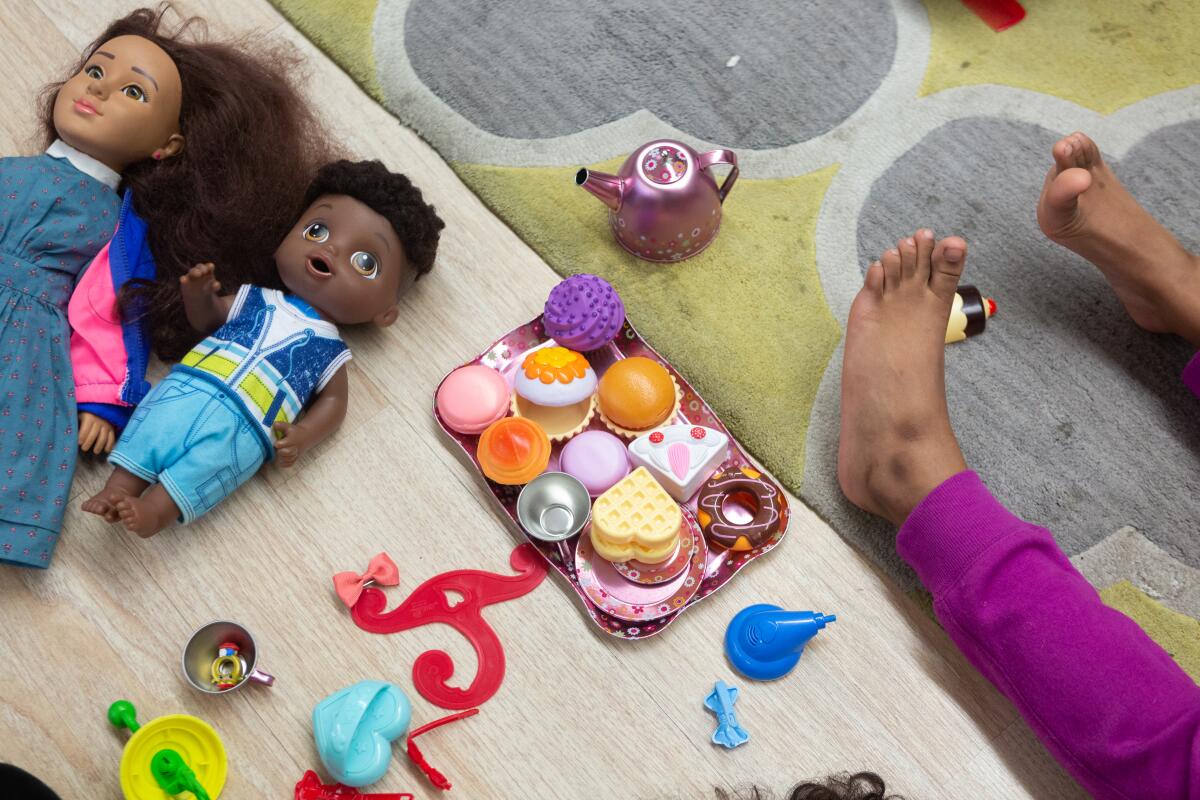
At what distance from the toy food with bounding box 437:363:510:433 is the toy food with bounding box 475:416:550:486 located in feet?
0.08

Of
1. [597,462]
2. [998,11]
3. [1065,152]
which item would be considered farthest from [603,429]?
[998,11]

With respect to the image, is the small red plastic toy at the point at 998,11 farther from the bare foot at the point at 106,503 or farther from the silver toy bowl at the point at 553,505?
the bare foot at the point at 106,503

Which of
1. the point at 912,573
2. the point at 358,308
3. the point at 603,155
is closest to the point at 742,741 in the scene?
the point at 912,573

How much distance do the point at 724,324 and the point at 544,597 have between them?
14.9 inches

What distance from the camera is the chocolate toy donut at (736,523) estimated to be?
96cm

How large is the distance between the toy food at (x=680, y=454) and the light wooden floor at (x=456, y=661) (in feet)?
0.41

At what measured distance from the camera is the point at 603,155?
1.16m

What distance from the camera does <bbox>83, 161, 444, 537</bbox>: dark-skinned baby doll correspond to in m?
0.92

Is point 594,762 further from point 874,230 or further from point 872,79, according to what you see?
point 872,79

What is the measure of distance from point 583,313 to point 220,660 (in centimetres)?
52

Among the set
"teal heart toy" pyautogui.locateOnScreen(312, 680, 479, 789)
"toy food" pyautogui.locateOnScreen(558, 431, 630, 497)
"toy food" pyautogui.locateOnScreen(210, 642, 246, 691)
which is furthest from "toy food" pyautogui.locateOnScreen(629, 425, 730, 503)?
"toy food" pyautogui.locateOnScreen(210, 642, 246, 691)

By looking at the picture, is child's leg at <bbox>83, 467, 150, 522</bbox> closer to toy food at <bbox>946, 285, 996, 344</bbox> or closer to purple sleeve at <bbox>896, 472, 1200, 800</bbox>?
purple sleeve at <bbox>896, 472, 1200, 800</bbox>

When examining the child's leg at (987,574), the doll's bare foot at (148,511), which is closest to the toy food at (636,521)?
the child's leg at (987,574)

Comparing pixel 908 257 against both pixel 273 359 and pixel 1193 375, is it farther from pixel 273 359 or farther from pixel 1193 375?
pixel 273 359
